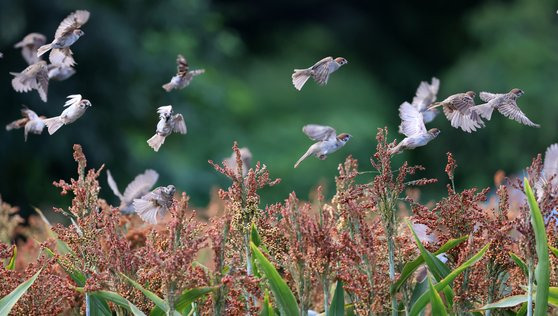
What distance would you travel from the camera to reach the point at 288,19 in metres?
21.6

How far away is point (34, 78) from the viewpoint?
3473mm

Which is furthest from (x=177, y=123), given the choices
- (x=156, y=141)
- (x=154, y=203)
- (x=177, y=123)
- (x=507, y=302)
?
(x=507, y=302)

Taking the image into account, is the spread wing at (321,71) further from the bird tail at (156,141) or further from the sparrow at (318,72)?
the bird tail at (156,141)

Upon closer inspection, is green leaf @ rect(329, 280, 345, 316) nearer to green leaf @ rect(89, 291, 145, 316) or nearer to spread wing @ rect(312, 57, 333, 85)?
green leaf @ rect(89, 291, 145, 316)

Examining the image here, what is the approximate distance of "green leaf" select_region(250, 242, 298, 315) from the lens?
2732 millimetres

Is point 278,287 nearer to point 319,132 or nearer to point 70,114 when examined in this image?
point 319,132

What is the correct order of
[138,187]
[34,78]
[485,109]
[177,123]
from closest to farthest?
[485,109], [177,123], [34,78], [138,187]

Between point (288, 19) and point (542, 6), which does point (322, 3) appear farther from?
point (542, 6)

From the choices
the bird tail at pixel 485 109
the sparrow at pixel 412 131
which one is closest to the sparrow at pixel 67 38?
the sparrow at pixel 412 131

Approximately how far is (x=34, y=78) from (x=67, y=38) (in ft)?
0.76

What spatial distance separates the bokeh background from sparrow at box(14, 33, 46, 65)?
8508 millimetres

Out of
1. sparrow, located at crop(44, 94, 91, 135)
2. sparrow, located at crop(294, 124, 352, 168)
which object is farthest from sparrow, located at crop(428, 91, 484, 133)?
sparrow, located at crop(44, 94, 91, 135)

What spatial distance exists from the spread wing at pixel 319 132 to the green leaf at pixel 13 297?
979 millimetres

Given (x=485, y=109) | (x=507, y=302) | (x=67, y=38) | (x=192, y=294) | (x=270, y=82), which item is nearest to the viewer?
(x=192, y=294)
